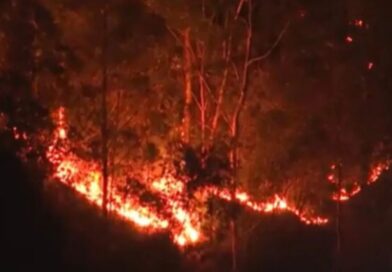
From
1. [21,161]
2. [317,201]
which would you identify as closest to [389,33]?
[317,201]

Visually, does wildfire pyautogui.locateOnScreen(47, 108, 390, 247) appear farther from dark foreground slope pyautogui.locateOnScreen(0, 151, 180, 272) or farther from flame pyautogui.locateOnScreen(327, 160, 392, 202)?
flame pyautogui.locateOnScreen(327, 160, 392, 202)

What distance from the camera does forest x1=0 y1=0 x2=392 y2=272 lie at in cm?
1223

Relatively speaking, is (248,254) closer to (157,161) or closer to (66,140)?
(157,161)

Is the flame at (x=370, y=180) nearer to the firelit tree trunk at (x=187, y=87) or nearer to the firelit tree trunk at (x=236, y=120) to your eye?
the firelit tree trunk at (x=187, y=87)

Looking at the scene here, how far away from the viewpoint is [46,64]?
41.8 ft

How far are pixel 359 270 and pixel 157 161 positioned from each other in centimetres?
564

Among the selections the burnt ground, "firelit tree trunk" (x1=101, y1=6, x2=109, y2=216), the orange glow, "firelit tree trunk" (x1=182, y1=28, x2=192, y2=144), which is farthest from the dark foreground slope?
the orange glow

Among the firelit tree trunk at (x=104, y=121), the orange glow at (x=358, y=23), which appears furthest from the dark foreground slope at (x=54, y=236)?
the orange glow at (x=358, y=23)

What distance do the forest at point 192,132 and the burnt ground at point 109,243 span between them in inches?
1.1

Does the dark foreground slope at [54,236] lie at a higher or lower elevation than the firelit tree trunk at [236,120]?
lower

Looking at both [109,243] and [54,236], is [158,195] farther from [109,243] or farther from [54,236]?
[54,236]

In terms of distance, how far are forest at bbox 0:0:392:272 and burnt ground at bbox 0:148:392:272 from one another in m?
0.03

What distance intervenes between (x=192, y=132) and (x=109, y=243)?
195 inches

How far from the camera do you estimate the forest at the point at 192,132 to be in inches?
481
